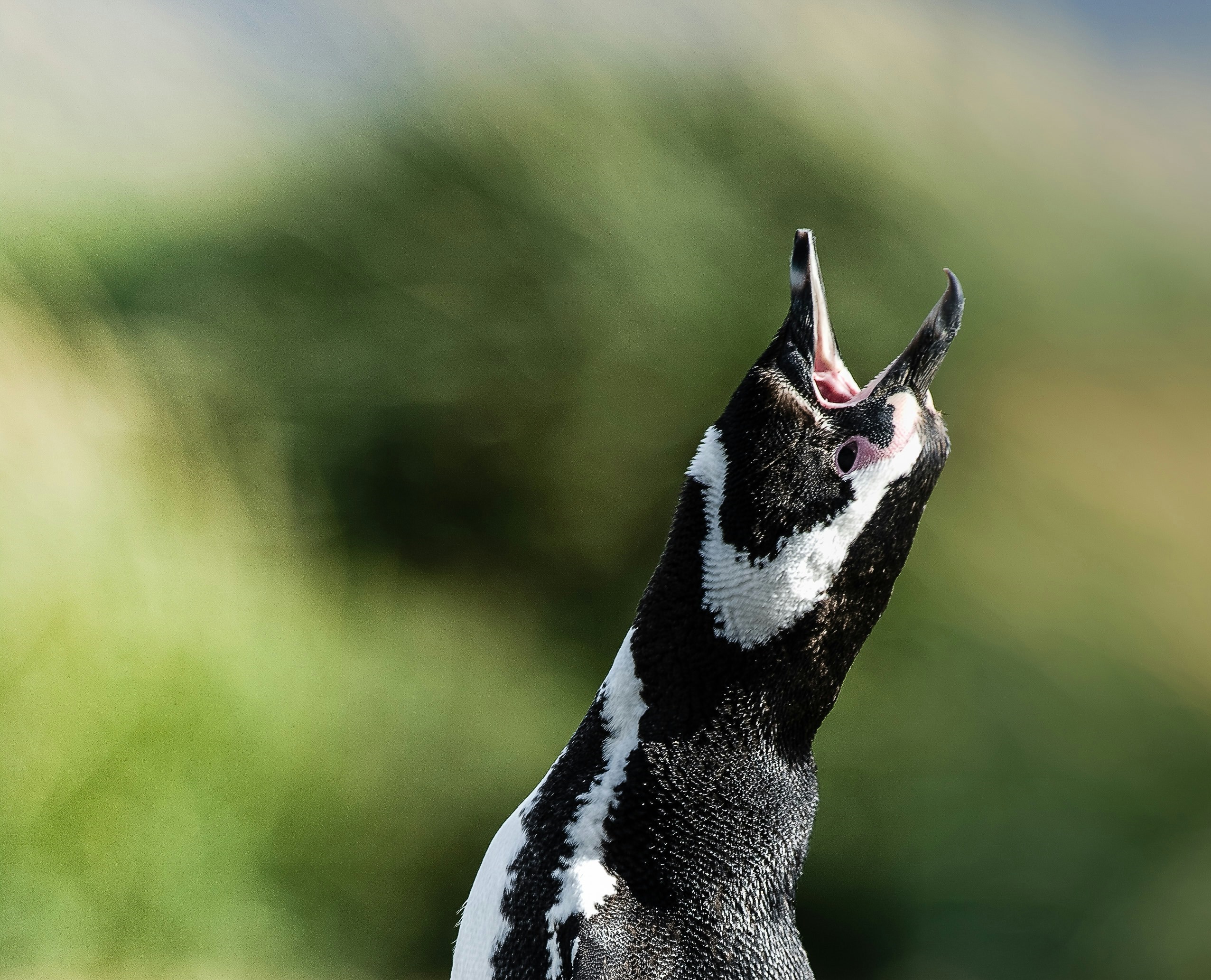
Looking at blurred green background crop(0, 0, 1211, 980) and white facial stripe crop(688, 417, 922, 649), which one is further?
blurred green background crop(0, 0, 1211, 980)

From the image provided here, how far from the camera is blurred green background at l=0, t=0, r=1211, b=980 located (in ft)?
5.35

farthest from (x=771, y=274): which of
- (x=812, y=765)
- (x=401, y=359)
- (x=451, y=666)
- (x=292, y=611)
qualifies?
(x=812, y=765)

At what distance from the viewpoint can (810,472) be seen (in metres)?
0.50

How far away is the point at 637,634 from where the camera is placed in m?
0.55

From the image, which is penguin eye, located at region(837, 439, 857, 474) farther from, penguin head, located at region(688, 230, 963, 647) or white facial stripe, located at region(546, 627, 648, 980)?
white facial stripe, located at region(546, 627, 648, 980)

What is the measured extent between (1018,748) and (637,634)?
144cm

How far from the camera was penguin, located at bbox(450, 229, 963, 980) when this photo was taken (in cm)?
50

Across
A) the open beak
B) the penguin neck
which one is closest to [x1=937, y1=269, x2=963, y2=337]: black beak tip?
the open beak

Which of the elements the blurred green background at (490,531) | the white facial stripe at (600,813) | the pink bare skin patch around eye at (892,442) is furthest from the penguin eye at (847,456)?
the blurred green background at (490,531)

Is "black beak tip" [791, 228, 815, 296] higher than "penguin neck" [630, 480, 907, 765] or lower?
higher

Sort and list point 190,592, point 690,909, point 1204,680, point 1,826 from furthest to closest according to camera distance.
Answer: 1. point 1204,680
2. point 190,592
3. point 1,826
4. point 690,909

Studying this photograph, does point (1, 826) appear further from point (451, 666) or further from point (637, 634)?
point (637, 634)

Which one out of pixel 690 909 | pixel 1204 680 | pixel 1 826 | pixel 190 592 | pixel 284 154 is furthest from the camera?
pixel 284 154

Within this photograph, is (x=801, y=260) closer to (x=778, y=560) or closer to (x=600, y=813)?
(x=778, y=560)
